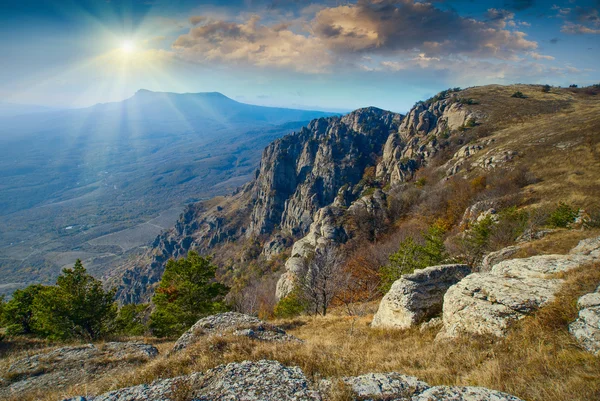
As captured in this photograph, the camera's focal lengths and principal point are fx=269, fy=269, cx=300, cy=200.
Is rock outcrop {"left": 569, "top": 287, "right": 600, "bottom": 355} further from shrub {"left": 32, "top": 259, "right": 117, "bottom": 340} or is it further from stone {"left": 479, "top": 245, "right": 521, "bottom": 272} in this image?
shrub {"left": 32, "top": 259, "right": 117, "bottom": 340}

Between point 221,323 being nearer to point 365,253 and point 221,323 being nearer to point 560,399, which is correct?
point 560,399

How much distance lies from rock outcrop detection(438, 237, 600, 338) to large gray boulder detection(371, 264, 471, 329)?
207 cm

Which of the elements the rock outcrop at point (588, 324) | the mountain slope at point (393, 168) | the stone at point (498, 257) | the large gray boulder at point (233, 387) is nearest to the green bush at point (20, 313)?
the large gray boulder at point (233, 387)

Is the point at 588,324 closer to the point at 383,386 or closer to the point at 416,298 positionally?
the point at 383,386

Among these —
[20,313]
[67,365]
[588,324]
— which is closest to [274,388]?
[588,324]

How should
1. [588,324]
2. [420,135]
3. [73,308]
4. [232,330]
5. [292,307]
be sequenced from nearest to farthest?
[588,324] < [232,330] < [73,308] < [292,307] < [420,135]

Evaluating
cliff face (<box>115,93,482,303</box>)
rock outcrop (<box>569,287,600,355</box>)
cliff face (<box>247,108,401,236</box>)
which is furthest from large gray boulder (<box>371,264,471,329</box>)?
cliff face (<box>247,108,401,236</box>)

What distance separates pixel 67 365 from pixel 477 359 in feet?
55.2

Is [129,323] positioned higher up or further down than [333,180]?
further down

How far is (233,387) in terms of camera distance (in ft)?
21.1

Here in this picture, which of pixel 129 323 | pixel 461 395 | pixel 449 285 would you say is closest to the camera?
pixel 461 395

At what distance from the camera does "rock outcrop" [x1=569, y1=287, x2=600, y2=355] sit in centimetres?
630

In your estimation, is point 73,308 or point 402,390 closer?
point 402,390

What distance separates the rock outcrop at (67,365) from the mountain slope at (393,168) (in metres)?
32.0
